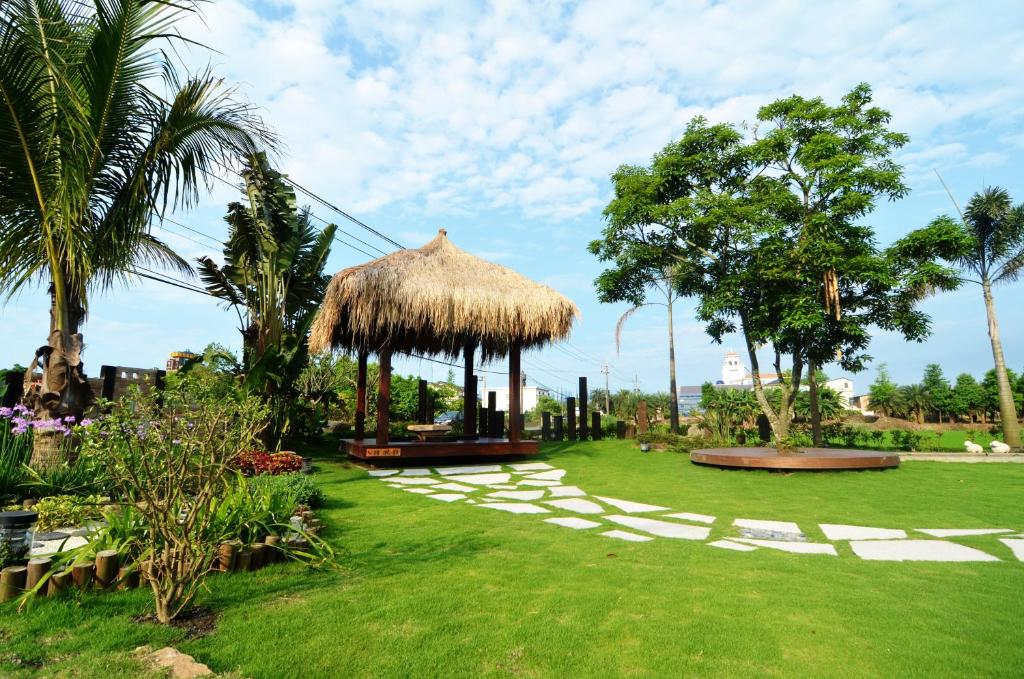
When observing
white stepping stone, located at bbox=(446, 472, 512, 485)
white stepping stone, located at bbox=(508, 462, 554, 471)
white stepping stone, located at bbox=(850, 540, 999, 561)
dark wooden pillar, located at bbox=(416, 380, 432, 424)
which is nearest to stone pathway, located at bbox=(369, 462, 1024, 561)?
white stepping stone, located at bbox=(850, 540, 999, 561)

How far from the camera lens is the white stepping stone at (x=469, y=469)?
31.7ft

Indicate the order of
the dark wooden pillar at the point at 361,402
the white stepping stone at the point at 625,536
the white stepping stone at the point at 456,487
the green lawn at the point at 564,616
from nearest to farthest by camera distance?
the green lawn at the point at 564,616 → the white stepping stone at the point at 625,536 → the white stepping stone at the point at 456,487 → the dark wooden pillar at the point at 361,402

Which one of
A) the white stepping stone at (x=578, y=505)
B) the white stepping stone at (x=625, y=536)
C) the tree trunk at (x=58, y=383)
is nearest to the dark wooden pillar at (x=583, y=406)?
the white stepping stone at (x=578, y=505)

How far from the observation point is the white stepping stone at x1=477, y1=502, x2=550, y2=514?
5727 millimetres

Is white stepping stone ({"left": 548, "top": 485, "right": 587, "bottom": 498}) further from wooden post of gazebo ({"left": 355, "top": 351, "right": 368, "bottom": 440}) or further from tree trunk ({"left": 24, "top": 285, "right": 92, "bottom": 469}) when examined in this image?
wooden post of gazebo ({"left": 355, "top": 351, "right": 368, "bottom": 440})

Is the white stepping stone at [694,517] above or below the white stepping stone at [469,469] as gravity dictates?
below

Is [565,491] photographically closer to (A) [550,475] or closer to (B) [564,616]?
(A) [550,475]

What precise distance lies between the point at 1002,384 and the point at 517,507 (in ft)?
50.8

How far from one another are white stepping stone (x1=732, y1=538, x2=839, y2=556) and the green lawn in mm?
183

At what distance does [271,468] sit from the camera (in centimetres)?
722

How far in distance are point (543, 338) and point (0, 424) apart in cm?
807

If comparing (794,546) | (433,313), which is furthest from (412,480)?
(794,546)

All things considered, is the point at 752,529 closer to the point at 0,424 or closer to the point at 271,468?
the point at 271,468

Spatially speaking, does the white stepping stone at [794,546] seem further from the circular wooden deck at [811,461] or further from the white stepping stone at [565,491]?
the circular wooden deck at [811,461]
